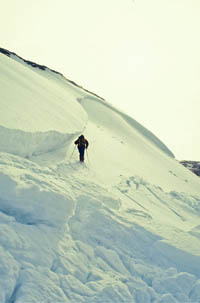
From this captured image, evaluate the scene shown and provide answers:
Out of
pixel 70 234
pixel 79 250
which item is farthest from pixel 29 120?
pixel 79 250

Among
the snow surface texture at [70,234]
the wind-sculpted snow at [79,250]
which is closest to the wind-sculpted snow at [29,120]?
the snow surface texture at [70,234]

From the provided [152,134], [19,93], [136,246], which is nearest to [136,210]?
[136,246]

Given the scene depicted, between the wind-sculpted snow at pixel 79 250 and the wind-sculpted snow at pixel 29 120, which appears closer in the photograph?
the wind-sculpted snow at pixel 79 250

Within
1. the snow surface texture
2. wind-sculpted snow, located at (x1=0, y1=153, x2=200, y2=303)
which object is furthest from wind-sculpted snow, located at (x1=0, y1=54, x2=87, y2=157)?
wind-sculpted snow, located at (x1=0, y1=153, x2=200, y2=303)

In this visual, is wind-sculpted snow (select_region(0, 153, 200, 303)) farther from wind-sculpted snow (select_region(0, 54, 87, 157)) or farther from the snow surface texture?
wind-sculpted snow (select_region(0, 54, 87, 157))

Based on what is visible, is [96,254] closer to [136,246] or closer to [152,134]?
[136,246]

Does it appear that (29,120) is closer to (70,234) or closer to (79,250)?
(70,234)

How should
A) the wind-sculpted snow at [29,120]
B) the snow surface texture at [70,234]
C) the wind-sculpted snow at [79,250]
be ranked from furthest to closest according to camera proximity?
the wind-sculpted snow at [29,120] → the snow surface texture at [70,234] → the wind-sculpted snow at [79,250]

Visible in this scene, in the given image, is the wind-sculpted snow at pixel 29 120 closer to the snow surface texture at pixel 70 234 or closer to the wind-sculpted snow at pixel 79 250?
the snow surface texture at pixel 70 234

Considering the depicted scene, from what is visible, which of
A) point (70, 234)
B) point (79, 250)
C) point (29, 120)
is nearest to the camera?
point (79, 250)

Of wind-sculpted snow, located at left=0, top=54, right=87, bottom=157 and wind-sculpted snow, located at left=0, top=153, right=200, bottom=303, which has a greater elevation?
wind-sculpted snow, located at left=0, top=54, right=87, bottom=157

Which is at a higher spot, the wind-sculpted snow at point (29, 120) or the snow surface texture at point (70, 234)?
the wind-sculpted snow at point (29, 120)

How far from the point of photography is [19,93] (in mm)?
13156

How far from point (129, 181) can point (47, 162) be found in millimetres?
4455
